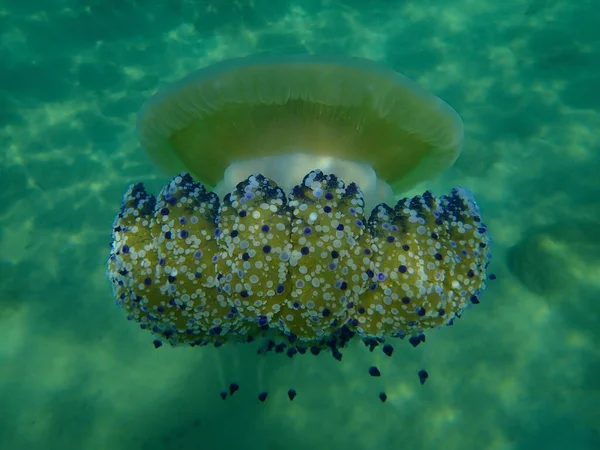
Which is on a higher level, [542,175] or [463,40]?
[463,40]

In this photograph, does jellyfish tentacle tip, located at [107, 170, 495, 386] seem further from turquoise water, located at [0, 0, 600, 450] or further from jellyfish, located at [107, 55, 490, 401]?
turquoise water, located at [0, 0, 600, 450]

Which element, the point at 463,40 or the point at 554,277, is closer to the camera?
the point at 554,277

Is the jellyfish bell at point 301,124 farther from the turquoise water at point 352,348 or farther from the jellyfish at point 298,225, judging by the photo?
the turquoise water at point 352,348

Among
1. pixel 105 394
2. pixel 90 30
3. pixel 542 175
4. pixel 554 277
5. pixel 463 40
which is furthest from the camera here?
pixel 90 30

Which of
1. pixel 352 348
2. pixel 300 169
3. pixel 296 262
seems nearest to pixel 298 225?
pixel 296 262

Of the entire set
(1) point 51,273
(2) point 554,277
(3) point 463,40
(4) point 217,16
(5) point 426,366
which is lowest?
(5) point 426,366

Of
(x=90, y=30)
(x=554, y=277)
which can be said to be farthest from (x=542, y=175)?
(x=90, y=30)

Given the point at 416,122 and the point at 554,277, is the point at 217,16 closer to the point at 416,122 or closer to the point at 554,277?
the point at 416,122
